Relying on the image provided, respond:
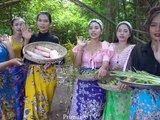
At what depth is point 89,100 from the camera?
11.8ft

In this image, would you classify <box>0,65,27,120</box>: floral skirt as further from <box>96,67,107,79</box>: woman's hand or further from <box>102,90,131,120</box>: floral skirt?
<box>102,90,131,120</box>: floral skirt

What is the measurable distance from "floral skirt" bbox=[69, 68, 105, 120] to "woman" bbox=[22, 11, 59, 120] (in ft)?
1.37

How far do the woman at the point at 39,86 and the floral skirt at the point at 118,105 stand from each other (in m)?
0.82

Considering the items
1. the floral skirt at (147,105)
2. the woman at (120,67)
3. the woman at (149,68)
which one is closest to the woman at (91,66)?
the woman at (120,67)

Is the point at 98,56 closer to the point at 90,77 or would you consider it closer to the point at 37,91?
the point at 90,77

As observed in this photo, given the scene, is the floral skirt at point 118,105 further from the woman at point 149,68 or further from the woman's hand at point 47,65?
the woman's hand at point 47,65

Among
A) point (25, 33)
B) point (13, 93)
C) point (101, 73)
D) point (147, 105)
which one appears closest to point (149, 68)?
point (147, 105)

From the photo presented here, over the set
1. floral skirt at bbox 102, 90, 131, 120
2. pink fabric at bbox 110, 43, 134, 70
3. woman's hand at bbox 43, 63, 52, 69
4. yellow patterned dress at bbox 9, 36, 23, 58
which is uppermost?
yellow patterned dress at bbox 9, 36, 23, 58

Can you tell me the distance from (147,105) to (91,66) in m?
1.14

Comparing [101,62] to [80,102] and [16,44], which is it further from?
[16,44]

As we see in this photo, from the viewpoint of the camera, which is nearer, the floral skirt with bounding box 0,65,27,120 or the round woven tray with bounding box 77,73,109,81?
the round woven tray with bounding box 77,73,109,81

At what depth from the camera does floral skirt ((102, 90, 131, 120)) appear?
11.3 feet

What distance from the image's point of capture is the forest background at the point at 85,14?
15.7 feet

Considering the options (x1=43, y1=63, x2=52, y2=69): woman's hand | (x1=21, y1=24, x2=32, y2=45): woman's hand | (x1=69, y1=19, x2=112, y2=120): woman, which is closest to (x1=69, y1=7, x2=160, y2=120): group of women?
(x1=69, y1=19, x2=112, y2=120): woman
